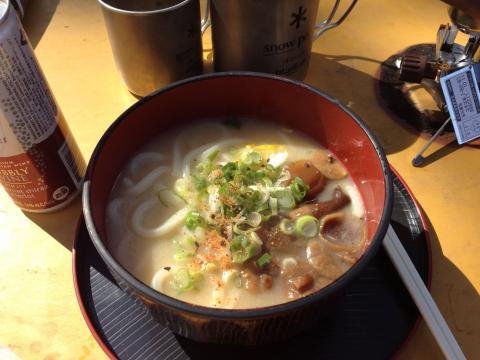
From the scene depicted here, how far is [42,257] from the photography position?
113 cm

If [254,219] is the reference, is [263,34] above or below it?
above

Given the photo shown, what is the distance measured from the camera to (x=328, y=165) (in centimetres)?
122

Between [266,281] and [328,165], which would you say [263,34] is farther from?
[266,281]

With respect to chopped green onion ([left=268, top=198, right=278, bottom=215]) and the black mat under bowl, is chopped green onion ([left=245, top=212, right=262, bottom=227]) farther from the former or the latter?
the black mat under bowl

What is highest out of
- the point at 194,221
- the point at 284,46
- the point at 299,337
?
the point at 284,46

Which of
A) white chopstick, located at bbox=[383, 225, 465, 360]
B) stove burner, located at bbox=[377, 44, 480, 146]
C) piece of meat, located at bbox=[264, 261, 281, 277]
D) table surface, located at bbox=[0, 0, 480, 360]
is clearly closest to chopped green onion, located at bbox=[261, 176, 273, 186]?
piece of meat, located at bbox=[264, 261, 281, 277]

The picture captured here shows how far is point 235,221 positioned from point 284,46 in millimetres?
657

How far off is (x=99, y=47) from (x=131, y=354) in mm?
1251

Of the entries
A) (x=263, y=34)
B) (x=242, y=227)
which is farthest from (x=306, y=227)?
(x=263, y=34)

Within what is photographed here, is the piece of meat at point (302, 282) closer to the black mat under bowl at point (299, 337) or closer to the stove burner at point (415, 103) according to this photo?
the black mat under bowl at point (299, 337)

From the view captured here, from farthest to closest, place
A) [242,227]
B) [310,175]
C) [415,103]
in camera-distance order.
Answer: [415,103]
[310,175]
[242,227]

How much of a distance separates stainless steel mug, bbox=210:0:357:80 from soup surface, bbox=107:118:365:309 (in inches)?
13.0

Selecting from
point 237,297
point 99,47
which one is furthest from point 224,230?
point 99,47

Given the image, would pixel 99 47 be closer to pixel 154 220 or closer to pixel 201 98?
pixel 201 98
